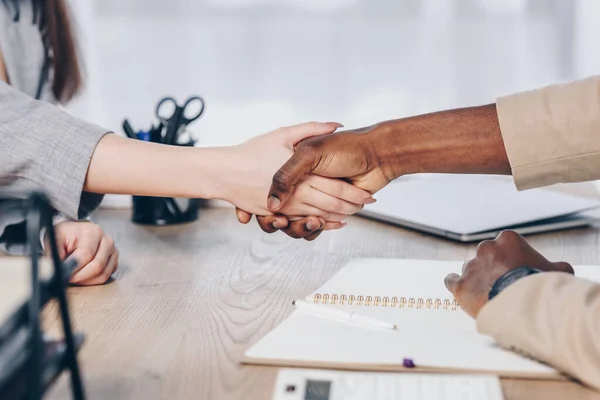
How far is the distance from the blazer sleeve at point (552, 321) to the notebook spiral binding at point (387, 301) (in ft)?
0.46

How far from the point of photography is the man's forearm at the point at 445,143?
118 centimetres

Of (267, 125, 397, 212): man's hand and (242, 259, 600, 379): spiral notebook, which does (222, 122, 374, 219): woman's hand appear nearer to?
(267, 125, 397, 212): man's hand

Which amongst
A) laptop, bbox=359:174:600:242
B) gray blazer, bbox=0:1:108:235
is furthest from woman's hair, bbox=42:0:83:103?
laptop, bbox=359:174:600:242

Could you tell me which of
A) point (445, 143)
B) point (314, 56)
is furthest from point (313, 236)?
point (314, 56)

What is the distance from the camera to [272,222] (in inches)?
53.2

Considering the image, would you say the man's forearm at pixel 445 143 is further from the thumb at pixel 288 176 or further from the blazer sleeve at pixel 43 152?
the blazer sleeve at pixel 43 152

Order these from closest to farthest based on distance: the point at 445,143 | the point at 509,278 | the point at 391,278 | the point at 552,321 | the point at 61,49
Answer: the point at 552,321, the point at 509,278, the point at 391,278, the point at 445,143, the point at 61,49

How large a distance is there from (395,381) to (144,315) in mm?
360

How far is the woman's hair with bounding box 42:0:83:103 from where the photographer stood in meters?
1.64

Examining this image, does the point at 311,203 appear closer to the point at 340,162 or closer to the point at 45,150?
the point at 340,162

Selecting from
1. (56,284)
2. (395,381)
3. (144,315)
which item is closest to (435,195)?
(144,315)

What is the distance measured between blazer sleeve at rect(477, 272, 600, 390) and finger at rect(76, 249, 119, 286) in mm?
534

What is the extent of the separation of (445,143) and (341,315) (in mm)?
391

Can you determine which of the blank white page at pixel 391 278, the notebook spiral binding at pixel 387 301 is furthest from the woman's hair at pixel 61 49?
the notebook spiral binding at pixel 387 301
